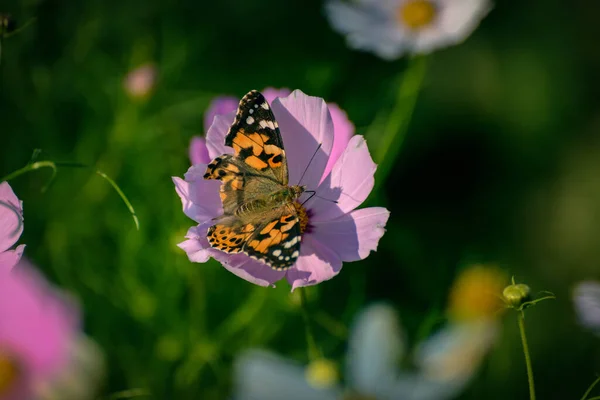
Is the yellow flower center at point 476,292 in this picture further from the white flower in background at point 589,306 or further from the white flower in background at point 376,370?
the white flower in background at point 376,370

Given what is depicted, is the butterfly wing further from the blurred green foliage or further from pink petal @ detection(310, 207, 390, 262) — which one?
the blurred green foliage

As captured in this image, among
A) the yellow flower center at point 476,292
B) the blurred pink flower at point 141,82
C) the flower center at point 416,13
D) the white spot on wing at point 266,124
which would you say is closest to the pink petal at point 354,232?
the white spot on wing at point 266,124

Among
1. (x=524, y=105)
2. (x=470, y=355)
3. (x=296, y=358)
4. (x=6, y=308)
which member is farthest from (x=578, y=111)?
(x=6, y=308)

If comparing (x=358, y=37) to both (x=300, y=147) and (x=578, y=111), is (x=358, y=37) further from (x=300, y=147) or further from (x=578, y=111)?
(x=578, y=111)

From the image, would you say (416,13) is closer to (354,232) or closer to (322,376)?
(354,232)

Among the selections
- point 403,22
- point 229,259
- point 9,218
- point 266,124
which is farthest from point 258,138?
point 403,22
